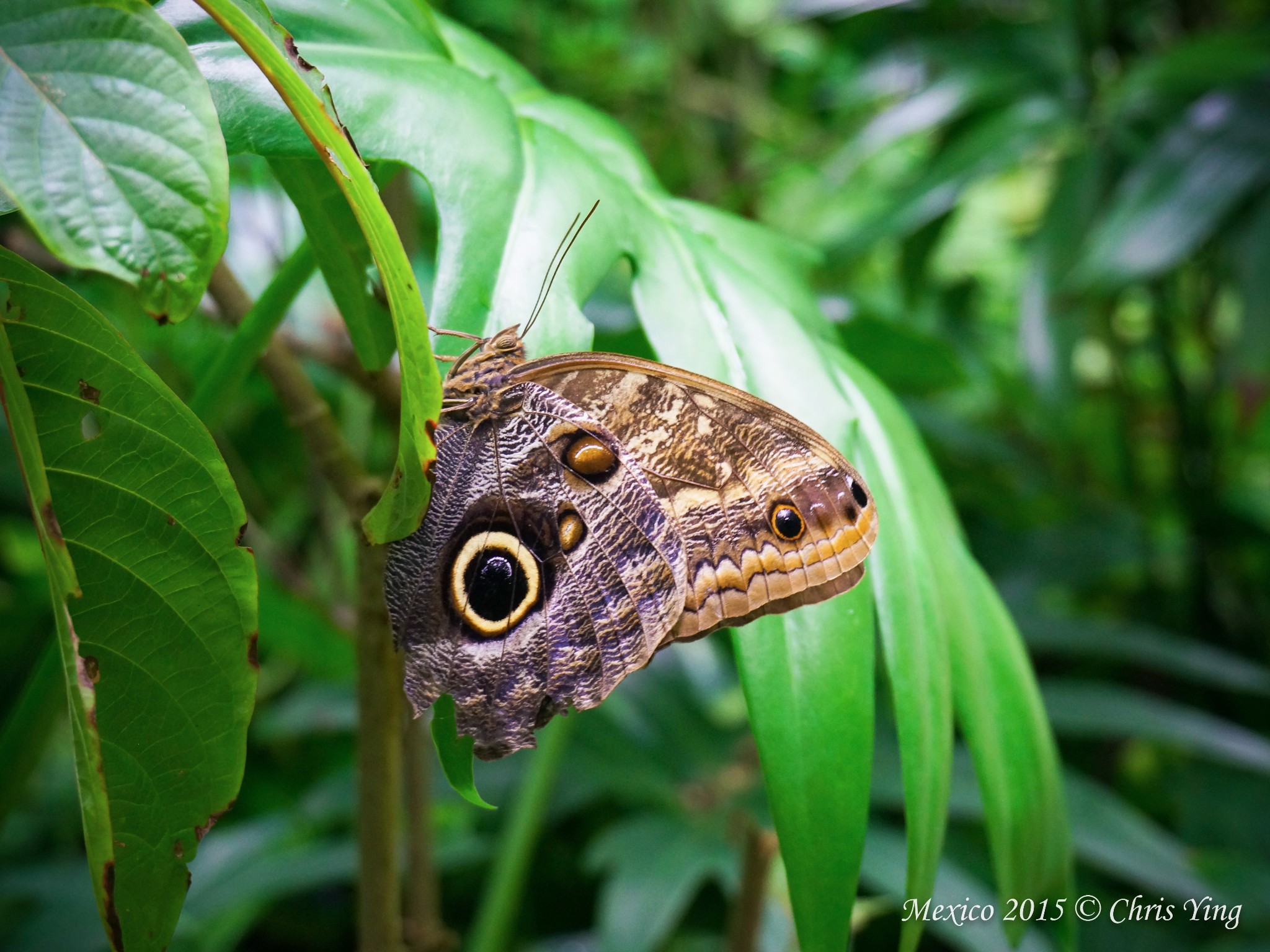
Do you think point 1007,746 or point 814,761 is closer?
point 814,761

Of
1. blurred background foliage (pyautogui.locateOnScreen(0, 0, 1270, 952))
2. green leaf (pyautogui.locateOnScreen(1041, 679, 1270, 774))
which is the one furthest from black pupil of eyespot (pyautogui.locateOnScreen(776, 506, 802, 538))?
green leaf (pyautogui.locateOnScreen(1041, 679, 1270, 774))

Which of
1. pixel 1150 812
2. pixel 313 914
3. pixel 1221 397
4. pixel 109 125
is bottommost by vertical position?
pixel 1150 812

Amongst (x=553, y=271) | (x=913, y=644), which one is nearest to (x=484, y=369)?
(x=553, y=271)

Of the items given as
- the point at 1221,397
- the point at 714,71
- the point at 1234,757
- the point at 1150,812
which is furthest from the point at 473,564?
the point at 714,71

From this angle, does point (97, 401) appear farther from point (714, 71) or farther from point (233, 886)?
point (714, 71)

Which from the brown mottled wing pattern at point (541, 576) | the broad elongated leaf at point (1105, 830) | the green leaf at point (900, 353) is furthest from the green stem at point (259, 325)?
the broad elongated leaf at point (1105, 830)

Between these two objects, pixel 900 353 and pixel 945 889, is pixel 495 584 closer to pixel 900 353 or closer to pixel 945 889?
pixel 900 353
